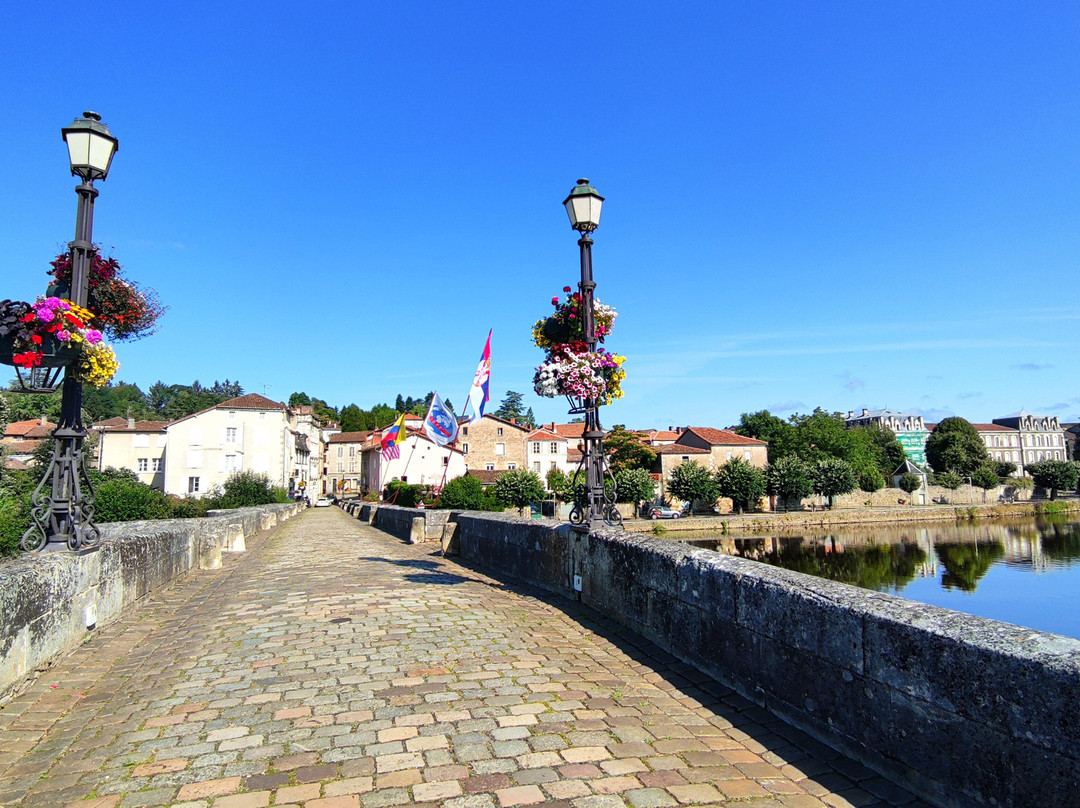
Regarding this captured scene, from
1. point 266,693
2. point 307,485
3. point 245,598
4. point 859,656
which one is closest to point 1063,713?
point 859,656

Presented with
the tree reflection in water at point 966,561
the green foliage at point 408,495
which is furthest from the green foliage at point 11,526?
the tree reflection in water at point 966,561

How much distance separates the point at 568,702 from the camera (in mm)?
4098

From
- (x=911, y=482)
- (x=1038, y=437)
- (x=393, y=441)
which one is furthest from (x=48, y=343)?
(x=1038, y=437)

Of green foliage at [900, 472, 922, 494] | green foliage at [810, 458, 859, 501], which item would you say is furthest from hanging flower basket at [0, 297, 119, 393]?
green foliage at [900, 472, 922, 494]

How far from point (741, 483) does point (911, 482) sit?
21.2 metres

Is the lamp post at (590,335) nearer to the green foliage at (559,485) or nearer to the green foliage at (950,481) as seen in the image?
the green foliage at (559,485)

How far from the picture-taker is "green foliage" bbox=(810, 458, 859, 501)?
5666cm

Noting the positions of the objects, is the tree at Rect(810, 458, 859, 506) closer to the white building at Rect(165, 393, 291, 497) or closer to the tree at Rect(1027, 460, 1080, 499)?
the tree at Rect(1027, 460, 1080, 499)

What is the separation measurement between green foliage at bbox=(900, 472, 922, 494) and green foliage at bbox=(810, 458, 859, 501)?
827 cm

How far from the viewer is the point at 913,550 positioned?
114 ft

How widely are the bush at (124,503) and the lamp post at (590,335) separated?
12994mm

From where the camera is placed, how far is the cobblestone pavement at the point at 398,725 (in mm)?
2951

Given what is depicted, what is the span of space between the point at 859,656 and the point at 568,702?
5.90 ft

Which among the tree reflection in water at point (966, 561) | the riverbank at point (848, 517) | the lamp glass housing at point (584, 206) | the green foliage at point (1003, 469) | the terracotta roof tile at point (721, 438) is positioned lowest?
the tree reflection in water at point (966, 561)
